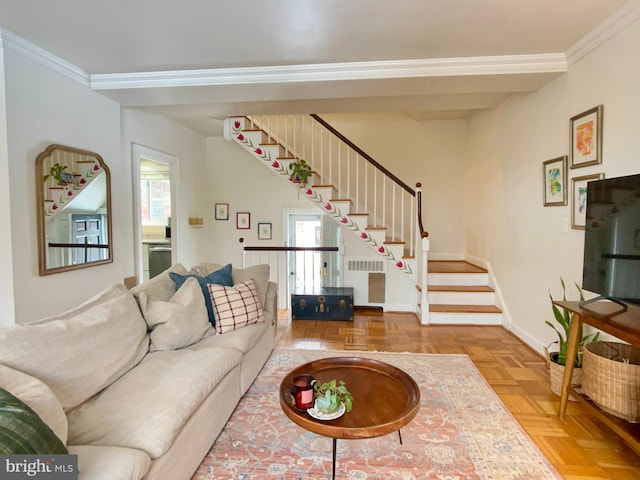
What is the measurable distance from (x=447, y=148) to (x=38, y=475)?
5.68 meters

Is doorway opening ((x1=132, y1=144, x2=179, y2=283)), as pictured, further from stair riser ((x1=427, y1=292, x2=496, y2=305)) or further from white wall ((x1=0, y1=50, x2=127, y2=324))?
stair riser ((x1=427, y1=292, x2=496, y2=305))

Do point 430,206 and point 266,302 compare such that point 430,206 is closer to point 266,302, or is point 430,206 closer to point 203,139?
point 266,302

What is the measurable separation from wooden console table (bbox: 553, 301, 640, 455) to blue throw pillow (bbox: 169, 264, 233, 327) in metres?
2.46

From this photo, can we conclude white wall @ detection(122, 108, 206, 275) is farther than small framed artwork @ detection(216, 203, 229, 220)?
No

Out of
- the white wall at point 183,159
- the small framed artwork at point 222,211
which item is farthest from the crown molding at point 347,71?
the small framed artwork at point 222,211

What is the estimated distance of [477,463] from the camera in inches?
70.2

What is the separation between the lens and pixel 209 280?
277 centimetres

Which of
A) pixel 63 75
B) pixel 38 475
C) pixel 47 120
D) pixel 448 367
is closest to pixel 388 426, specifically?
pixel 38 475

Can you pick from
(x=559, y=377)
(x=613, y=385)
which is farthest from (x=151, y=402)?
(x=559, y=377)

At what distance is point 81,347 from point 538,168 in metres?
3.87

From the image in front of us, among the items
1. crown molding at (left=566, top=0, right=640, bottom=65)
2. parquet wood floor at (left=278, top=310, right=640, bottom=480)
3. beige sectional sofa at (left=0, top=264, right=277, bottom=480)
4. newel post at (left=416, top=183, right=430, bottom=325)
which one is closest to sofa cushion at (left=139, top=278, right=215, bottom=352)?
beige sectional sofa at (left=0, top=264, right=277, bottom=480)

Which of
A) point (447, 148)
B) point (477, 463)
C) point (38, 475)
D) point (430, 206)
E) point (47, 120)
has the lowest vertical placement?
point (477, 463)

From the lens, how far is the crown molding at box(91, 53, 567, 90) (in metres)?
2.78

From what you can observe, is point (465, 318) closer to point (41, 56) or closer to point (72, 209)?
point (72, 209)
